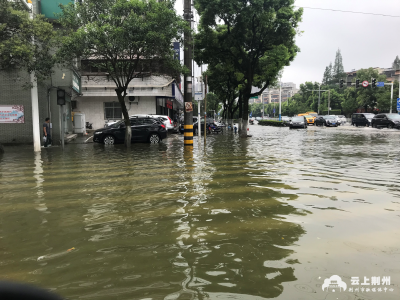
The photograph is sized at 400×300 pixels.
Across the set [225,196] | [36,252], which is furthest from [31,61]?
[36,252]

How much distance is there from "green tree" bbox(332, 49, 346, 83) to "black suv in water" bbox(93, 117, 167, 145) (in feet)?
298

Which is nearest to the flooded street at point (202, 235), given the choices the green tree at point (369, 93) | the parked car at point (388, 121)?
the parked car at point (388, 121)

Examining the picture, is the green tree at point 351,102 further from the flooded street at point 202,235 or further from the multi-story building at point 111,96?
the flooded street at point 202,235

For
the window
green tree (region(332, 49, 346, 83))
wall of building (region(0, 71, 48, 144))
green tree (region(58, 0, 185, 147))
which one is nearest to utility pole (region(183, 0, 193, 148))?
green tree (region(58, 0, 185, 147))

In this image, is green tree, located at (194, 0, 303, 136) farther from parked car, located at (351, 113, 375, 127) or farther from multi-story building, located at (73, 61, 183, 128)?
parked car, located at (351, 113, 375, 127)

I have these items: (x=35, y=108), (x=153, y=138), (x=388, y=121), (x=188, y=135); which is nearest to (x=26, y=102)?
(x=35, y=108)

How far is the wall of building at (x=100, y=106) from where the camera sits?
34.9 meters

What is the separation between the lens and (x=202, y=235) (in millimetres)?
4418

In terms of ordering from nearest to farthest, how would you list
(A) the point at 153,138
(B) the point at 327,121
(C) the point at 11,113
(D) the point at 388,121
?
1. (C) the point at 11,113
2. (A) the point at 153,138
3. (D) the point at 388,121
4. (B) the point at 327,121

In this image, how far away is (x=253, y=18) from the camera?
77.9ft

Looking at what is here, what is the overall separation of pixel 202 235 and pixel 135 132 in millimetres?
16321

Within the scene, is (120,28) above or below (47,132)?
above

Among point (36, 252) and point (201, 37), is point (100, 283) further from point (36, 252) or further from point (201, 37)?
point (201, 37)

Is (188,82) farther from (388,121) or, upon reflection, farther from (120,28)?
(388,121)
